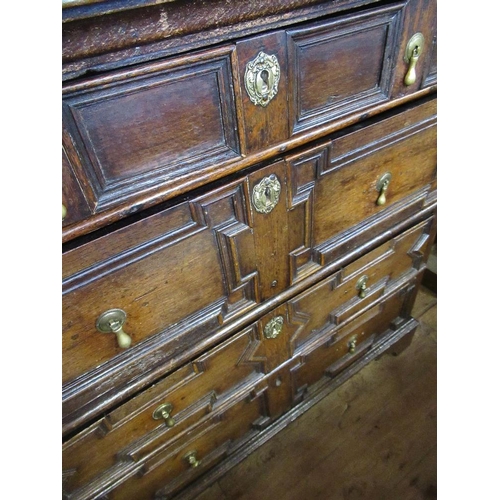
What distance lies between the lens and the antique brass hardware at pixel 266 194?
1.97 feet

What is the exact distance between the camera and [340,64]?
559mm

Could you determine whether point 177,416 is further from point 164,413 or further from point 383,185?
point 383,185

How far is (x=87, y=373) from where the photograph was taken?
24.5 inches

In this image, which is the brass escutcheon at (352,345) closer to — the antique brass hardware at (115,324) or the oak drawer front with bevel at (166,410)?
the oak drawer front with bevel at (166,410)

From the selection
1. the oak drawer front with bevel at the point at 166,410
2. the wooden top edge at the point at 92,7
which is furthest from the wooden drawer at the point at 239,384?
the wooden top edge at the point at 92,7

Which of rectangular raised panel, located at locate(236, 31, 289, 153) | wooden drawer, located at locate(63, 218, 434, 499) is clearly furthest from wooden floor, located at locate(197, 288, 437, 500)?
rectangular raised panel, located at locate(236, 31, 289, 153)

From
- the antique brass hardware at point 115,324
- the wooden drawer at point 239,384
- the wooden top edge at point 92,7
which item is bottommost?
the wooden drawer at point 239,384

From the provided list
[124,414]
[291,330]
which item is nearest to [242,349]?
[291,330]

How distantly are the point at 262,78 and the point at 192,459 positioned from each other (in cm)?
84

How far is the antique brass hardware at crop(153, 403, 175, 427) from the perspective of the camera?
767 mm

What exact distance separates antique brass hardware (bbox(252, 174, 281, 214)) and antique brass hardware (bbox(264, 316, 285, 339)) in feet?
0.92

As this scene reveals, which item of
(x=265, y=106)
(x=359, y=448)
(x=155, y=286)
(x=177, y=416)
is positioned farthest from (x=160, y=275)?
(x=359, y=448)

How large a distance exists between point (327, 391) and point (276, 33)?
99 centimetres

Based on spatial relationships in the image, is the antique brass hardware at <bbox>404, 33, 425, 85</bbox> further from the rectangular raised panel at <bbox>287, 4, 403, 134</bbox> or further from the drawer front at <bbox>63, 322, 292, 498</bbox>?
the drawer front at <bbox>63, 322, 292, 498</bbox>
